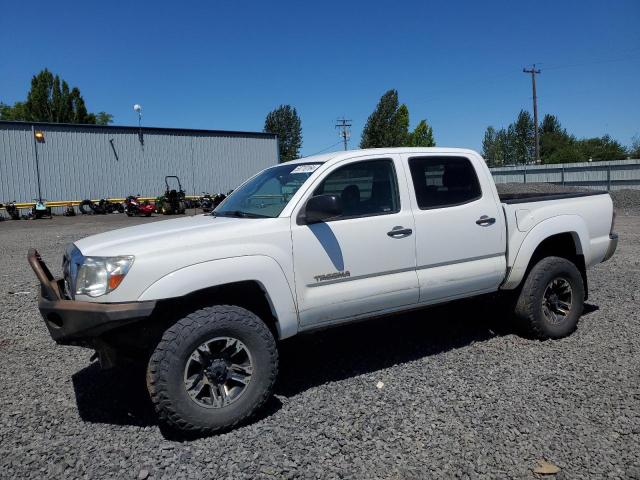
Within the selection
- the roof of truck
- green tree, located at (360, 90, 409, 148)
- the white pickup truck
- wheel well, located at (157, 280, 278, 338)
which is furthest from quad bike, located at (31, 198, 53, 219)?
green tree, located at (360, 90, 409, 148)

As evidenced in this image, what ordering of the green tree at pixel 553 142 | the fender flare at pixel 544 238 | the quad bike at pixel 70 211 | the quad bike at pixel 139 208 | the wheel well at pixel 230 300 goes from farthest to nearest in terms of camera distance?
the green tree at pixel 553 142 < the quad bike at pixel 70 211 < the quad bike at pixel 139 208 < the fender flare at pixel 544 238 < the wheel well at pixel 230 300

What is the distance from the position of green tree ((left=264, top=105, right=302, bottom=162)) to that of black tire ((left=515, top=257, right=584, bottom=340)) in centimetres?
8481

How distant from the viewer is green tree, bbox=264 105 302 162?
292ft

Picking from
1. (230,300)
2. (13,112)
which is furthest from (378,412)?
(13,112)

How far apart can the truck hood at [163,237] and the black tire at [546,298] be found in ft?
9.40

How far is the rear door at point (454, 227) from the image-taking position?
178 inches

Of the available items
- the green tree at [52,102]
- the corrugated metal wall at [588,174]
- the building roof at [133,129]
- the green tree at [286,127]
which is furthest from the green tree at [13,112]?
the corrugated metal wall at [588,174]

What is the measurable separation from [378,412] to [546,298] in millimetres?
2497

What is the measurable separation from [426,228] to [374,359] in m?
1.34

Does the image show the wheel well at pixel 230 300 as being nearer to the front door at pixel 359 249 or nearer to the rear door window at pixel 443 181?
the front door at pixel 359 249

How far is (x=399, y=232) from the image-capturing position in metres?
4.34

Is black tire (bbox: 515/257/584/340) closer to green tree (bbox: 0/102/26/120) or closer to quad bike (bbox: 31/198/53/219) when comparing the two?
quad bike (bbox: 31/198/53/219)

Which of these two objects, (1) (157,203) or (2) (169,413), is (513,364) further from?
(1) (157,203)

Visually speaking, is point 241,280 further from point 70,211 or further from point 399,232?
point 70,211
